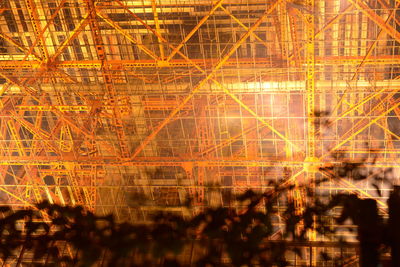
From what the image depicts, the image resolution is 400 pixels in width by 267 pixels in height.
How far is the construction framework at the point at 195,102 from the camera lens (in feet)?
19.4

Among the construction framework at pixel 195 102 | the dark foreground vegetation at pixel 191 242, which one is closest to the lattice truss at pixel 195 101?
the construction framework at pixel 195 102

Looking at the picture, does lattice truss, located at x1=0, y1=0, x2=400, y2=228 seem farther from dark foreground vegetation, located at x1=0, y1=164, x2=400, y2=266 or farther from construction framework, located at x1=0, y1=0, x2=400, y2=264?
dark foreground vegetation, located at x1=0, y1=164, x2=400, y2=266

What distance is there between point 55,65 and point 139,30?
2.82 m

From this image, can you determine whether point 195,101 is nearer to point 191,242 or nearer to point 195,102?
point 195,102

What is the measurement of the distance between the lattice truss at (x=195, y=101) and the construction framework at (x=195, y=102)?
29 millimetres

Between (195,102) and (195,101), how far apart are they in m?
0.02

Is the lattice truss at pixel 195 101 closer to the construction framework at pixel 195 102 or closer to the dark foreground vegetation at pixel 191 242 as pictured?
the construction framework at pixel 195 102

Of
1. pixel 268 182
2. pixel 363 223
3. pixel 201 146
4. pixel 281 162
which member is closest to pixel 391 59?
pixel 281 162

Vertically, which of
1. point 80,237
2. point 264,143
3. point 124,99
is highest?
point 124,99

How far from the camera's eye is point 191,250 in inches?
137

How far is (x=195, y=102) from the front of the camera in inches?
288

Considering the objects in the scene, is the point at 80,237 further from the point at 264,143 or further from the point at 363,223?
the point at 264,143

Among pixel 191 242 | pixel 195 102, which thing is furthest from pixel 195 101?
pixel 191 242

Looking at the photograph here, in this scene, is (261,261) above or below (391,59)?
below
